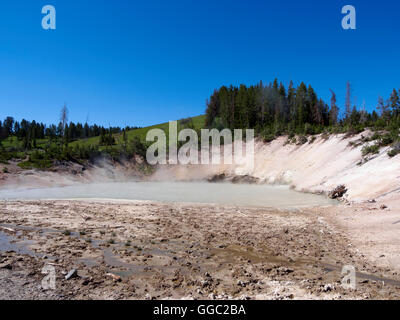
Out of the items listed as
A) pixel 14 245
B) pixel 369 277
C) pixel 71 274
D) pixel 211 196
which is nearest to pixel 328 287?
pixel 369 277

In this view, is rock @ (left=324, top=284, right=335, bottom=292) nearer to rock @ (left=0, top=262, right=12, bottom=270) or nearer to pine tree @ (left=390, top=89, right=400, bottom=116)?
rock @ (left=0, top=262, right=12, bottom=270)

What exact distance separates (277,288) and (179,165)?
118 ft

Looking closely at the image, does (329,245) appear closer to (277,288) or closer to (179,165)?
(277,288)

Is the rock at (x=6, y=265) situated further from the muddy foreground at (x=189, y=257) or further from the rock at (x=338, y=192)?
the rock at (x=338, y=192)

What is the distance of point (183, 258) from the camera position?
662 centimetres

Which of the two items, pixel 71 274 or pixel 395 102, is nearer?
pixel 71 274

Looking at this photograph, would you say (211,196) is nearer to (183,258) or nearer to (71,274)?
(183,258)

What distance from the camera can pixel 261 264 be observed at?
6188 millimetres

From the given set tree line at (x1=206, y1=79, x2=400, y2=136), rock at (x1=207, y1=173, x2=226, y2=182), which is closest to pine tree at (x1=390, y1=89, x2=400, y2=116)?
tree line at (x1=206, y1=79, x2=400, y2=136)

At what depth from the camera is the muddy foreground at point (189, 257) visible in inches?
187

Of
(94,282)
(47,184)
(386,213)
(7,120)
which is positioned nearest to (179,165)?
(47,184)

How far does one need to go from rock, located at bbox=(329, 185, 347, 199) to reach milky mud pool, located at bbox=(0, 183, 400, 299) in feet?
20.1

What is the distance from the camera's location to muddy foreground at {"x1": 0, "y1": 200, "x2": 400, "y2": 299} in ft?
15.6

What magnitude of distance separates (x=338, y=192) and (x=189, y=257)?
561 inches
